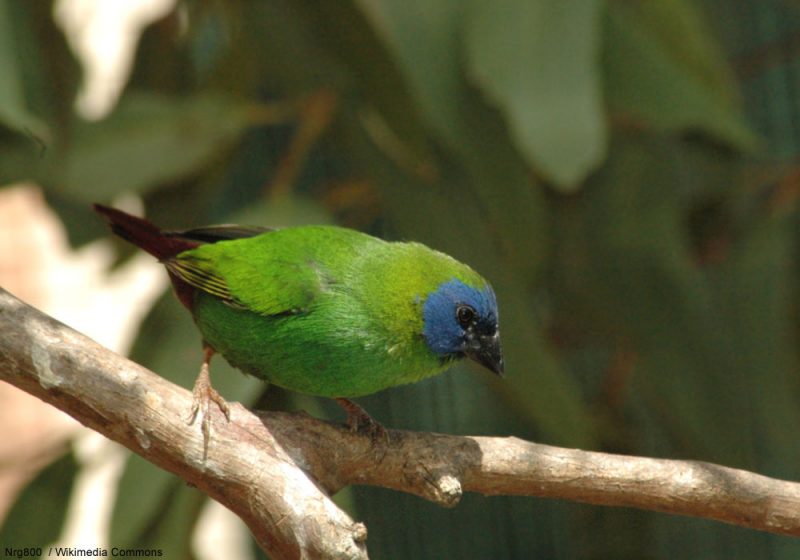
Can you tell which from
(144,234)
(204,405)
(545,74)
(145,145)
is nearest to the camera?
(204,405)

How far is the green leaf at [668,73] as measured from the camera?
3881 mm

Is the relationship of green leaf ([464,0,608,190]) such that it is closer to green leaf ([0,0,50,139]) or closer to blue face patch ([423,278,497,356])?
blue face patch ([423,278,497,356])

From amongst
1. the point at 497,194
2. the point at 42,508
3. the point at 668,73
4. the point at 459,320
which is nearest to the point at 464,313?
the point at 459,320

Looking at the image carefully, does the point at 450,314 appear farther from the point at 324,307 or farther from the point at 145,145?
the point at 145,145

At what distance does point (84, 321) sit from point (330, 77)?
2.47m

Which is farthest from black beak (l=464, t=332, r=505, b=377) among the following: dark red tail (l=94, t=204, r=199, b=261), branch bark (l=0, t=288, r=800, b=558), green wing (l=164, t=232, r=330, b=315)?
dark red tail (l=94, t=204, r=199, b=261)

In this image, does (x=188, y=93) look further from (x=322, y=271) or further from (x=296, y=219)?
(x=322, y=271)

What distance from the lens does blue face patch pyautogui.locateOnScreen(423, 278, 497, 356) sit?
2.36 m

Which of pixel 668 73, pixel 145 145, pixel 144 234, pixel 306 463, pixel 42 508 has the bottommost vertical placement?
pixel 306 463

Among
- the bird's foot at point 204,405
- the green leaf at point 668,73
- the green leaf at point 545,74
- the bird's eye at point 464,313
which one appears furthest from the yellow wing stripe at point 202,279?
the green leaf at point 668,73

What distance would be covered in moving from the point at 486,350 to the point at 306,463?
18.5 inches

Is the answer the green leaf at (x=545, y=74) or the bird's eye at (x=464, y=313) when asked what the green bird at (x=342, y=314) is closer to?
the bird's eye at (x=464, y=313)

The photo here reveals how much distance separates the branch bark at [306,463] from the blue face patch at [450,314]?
0.20 meters

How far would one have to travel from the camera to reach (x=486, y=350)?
94.8 inches
